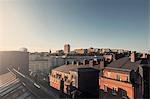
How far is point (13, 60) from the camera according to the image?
1121 inches

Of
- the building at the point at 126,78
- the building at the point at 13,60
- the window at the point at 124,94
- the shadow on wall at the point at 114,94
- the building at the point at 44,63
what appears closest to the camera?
the building at the point at 13,60

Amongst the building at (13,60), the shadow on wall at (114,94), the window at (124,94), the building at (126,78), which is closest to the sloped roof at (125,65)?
the building at (126,78)

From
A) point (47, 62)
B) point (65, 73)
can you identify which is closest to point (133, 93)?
point (65, 73)

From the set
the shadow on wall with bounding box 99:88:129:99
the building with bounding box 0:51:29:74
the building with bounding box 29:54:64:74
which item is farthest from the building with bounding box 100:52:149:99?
the building with bounding box 29:54:64:74

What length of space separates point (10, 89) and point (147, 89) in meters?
23.7

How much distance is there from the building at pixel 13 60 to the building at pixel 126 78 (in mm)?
15496

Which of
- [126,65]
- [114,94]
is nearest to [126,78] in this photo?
[126,65]

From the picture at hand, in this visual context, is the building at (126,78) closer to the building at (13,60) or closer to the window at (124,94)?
the window at (124,94)

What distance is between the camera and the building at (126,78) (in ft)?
94.4

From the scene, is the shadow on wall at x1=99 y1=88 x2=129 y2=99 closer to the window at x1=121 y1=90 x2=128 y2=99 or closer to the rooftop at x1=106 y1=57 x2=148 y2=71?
the window at x1=121 y1=90 x2=128 y2=99

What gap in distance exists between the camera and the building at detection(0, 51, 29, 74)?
27.4m

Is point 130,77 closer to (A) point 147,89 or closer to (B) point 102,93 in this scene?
(A) point 147,89

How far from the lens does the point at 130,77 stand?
29.9m

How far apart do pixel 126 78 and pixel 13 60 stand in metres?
19.1
